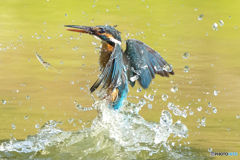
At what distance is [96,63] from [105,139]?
236cm

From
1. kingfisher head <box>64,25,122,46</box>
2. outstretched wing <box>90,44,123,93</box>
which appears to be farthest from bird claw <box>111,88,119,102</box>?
kingfisher head <box>64,25,122,46</box>

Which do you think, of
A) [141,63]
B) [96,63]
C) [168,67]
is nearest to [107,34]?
[141,63]

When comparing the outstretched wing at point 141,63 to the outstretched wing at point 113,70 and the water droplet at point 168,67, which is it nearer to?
the water droplet at point 168,67

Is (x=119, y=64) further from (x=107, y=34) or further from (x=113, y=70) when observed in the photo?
(x=107, y=34)

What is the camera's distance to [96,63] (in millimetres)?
4902

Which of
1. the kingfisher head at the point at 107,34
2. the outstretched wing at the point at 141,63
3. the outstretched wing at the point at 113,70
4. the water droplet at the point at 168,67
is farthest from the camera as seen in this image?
the water droplet at the point at 168,67

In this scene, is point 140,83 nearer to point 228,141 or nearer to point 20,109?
point 228,141

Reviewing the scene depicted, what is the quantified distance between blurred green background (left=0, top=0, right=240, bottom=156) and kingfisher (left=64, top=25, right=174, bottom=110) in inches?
6.1

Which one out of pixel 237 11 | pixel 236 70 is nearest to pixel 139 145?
pixel 236 70

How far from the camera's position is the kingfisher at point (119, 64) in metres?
2.46

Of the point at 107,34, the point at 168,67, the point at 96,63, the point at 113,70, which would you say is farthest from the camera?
the point at 96,63

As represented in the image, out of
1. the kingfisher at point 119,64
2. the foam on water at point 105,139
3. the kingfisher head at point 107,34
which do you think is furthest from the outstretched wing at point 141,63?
the foam on water at point 105,139

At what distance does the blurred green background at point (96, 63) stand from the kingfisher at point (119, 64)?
16 cm

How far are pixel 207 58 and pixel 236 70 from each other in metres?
0.61
